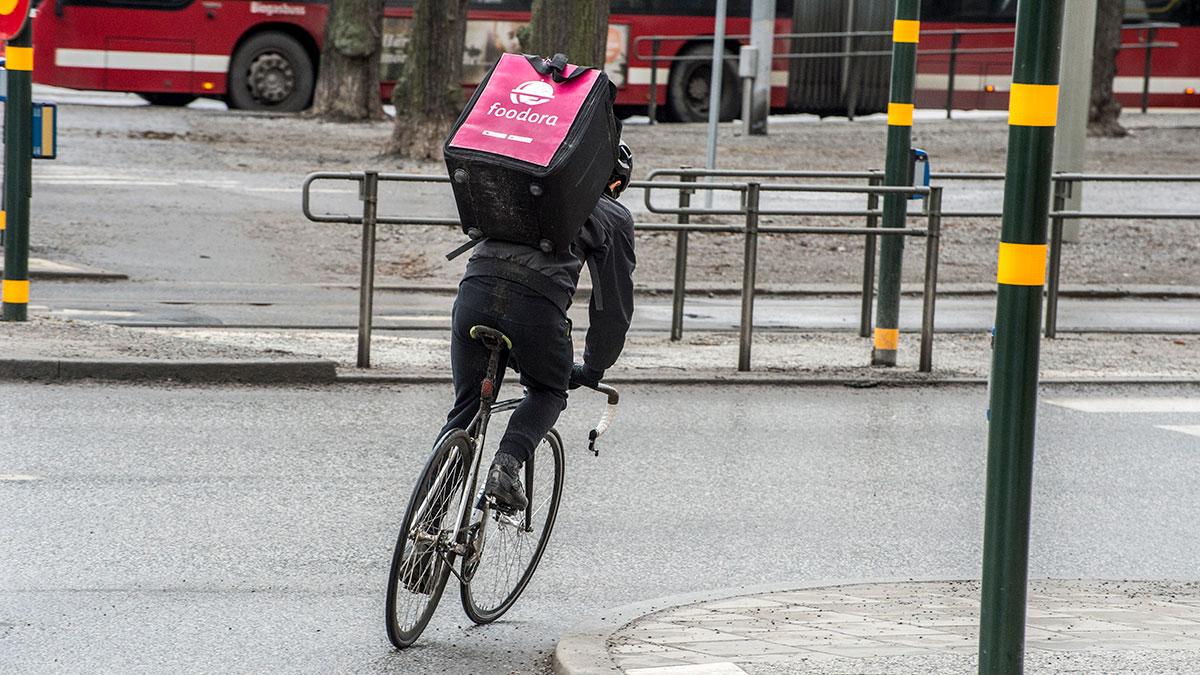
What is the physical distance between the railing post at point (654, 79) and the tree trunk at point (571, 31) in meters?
12.4

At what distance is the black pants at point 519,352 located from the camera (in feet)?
18.0

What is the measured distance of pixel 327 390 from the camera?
10422 millimetres

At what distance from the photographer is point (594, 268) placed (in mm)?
5586

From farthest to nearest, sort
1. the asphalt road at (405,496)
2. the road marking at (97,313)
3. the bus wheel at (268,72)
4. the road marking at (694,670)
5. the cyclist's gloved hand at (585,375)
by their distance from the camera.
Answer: the bus wheel at (268,72) < the road marking at (97,313) < the asphalt road at (405,496) < the cyclist's gloved hand at (585,375) < the road marking at (694,670)

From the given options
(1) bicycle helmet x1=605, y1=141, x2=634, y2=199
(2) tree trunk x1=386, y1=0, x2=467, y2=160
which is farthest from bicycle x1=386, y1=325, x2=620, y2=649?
(2) tree trunk x1=386, y1=0, x2=467, y2=160

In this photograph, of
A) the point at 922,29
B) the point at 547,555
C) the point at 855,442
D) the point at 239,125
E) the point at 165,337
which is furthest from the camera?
the point at 922,29

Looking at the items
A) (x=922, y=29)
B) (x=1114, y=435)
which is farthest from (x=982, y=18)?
(x=1114, y=435)

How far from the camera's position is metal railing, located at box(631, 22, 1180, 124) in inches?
1172

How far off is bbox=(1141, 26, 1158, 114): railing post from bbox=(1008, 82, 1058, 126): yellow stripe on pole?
2807cm

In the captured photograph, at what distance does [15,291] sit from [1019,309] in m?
8.22

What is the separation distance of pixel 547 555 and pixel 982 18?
25.8 metres

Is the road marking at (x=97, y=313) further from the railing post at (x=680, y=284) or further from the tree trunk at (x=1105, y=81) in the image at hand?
the tree trunk at (x=1105, y=81)

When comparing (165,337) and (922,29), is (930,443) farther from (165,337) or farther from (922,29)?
(922,29)

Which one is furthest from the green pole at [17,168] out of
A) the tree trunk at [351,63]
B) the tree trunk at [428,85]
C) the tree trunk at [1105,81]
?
the tree trunk at [1105,81]
